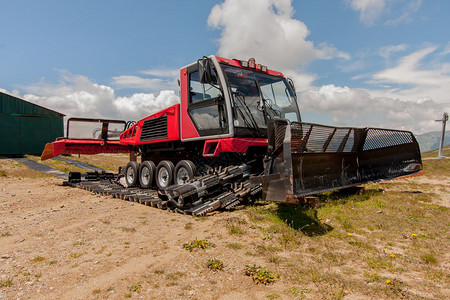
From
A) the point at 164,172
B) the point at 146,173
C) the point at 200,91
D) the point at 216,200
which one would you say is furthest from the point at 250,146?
the point at 146,173

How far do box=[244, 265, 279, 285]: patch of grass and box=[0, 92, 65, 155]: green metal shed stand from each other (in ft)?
92.5

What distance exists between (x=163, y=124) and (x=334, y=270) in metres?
6.64

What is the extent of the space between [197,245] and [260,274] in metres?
1.26

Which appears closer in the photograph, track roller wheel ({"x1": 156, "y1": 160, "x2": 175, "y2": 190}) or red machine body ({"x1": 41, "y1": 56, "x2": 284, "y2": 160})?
red machine body ({"x1": 41, "y1": 56, "x2": 284, "y2": 160})

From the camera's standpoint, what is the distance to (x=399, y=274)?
3287 millimetres

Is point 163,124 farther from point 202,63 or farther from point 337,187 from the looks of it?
point 337,187

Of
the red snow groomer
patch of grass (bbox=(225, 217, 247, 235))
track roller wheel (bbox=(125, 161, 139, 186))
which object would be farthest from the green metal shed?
patch of grass (bbox=(225, 217, 247, 235))

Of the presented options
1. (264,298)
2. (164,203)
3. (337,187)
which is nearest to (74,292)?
(264,298)

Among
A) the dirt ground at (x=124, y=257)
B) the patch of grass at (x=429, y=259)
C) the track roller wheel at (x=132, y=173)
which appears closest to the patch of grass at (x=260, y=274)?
the dirt ground at (x=124, y=257)

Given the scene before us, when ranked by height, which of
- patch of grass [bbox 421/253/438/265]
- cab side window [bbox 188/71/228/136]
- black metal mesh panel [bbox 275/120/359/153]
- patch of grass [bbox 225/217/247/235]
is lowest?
patch of grass [bbox 225/217/247/235]

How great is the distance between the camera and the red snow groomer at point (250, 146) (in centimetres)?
570

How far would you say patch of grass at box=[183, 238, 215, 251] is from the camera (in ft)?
Answer: 13.7

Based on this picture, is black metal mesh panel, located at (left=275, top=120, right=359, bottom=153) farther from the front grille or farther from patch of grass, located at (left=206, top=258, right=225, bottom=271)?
the front grille

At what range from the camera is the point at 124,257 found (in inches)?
154
